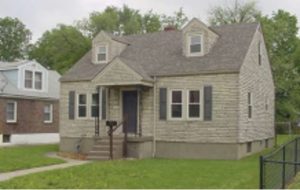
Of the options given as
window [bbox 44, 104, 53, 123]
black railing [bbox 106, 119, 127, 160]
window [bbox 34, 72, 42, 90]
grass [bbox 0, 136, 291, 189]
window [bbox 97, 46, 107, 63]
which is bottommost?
grass [bbox 0, 136, 291, 189]

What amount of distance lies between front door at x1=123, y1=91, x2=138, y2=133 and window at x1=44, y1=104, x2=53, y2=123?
435 inches

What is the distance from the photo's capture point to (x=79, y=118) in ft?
80.2

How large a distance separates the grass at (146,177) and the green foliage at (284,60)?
23158 millimetres

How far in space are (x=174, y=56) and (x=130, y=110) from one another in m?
3.30

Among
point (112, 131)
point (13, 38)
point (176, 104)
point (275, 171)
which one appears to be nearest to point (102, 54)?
point (176, 104)

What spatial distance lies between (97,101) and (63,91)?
232cm

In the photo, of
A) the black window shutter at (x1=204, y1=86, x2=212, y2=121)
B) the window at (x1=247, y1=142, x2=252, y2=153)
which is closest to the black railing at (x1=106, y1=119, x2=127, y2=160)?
the black window shutter at (x1=204, y1=86, x2=212, y2=121)

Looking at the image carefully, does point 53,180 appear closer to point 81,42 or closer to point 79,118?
point 79,118

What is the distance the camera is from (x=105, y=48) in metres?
25.2

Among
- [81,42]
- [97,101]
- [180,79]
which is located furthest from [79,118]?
[81,42]

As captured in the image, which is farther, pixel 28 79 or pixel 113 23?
pixel 113 23

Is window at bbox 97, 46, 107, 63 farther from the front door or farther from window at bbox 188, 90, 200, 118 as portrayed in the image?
window at bbox 188, 90, 200, 118

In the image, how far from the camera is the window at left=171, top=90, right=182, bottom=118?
2166 cm

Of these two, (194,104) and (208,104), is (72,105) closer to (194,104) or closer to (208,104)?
(194,104)
